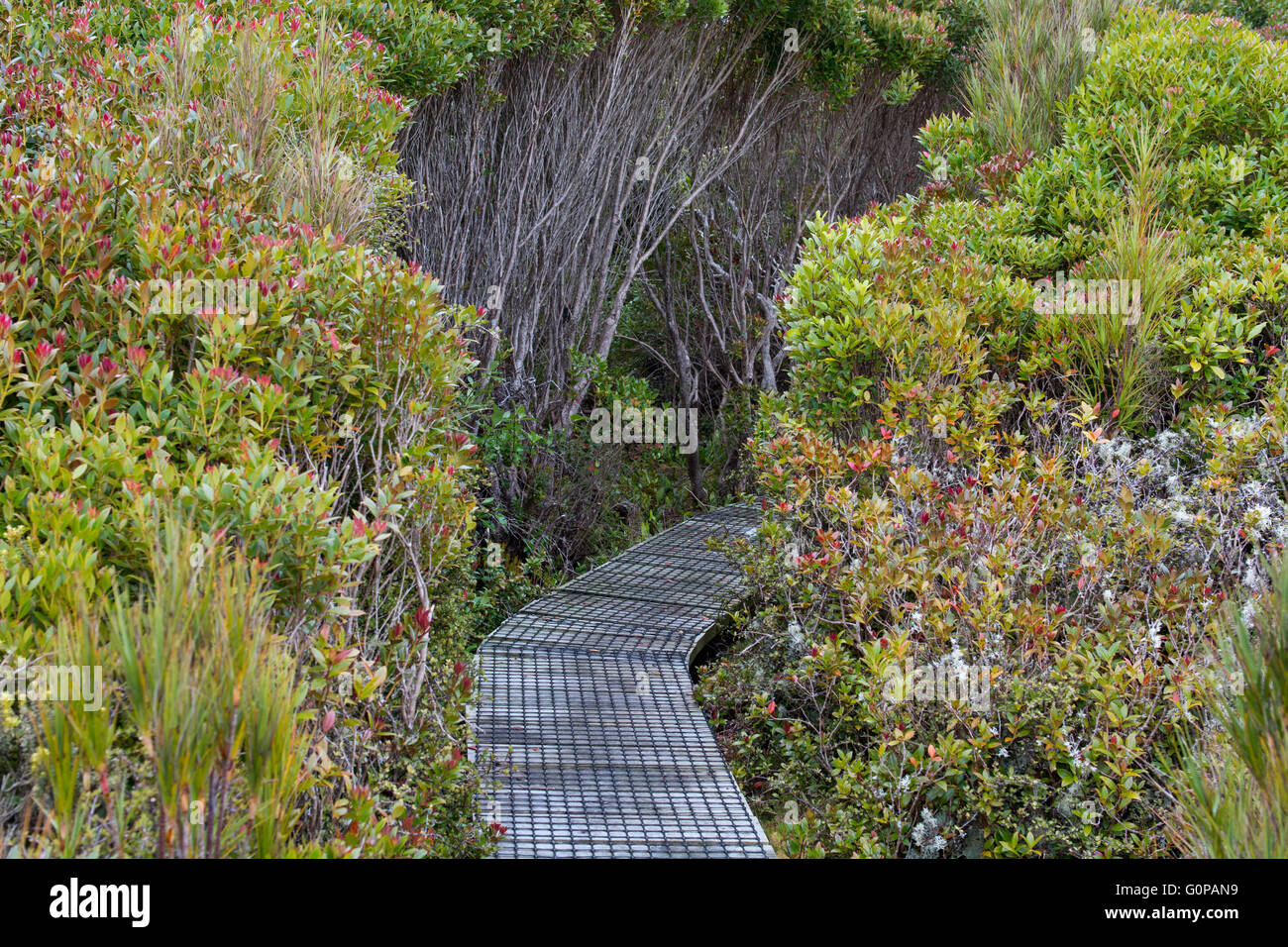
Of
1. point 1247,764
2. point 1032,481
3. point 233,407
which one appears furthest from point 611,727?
point 1247,764

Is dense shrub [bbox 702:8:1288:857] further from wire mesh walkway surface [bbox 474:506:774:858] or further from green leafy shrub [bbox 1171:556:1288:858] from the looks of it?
wire mesh walkway surface [bbox 474:506:774:858]

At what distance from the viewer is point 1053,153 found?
21.5ft

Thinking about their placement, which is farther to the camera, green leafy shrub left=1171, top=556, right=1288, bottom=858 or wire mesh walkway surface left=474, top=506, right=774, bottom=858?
wire mesh walkway surface left=474, top=506, right=774, bottom=858

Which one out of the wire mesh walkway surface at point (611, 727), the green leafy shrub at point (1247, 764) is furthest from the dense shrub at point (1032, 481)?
the wire mesh walkway surface at point (611, 727)

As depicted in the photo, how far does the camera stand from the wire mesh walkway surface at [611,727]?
3.59 m

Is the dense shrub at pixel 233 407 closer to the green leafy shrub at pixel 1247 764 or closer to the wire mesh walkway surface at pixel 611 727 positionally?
the wire mesh walkway surface at pixel 611 727

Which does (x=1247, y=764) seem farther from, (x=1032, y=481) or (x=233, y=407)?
(x=233, y=407)

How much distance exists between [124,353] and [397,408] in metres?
0.93

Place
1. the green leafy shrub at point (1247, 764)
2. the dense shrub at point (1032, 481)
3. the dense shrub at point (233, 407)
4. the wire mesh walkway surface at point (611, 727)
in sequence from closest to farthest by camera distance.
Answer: the green leafy shrub at point (1247, 764)
the dense shrub at point (233, 407)
the wire mesh walkway surface at point (611, 727)
the dense shrub at point (1032, 481)

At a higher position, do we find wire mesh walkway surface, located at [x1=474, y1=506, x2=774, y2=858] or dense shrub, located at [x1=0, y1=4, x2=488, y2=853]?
dense shrub, located at [x1=0, y1=4, x2=488, y2=853]

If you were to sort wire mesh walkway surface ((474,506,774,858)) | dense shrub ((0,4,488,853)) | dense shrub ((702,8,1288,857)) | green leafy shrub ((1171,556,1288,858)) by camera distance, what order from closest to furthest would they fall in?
green leafy shrub ((1171,556,1288,858)), dense shrub ((0,4,488,853)), wire mesh walkway surface ((474,506,774,858)), dense shrub ((702,8,1288,857))

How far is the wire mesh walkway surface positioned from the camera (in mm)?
3593

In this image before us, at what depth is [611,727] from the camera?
4.43 m

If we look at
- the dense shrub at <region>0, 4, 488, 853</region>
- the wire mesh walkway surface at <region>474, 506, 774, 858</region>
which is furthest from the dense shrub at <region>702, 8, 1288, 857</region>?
the dense shrub at <region>0, 4, 488, 853</region>
